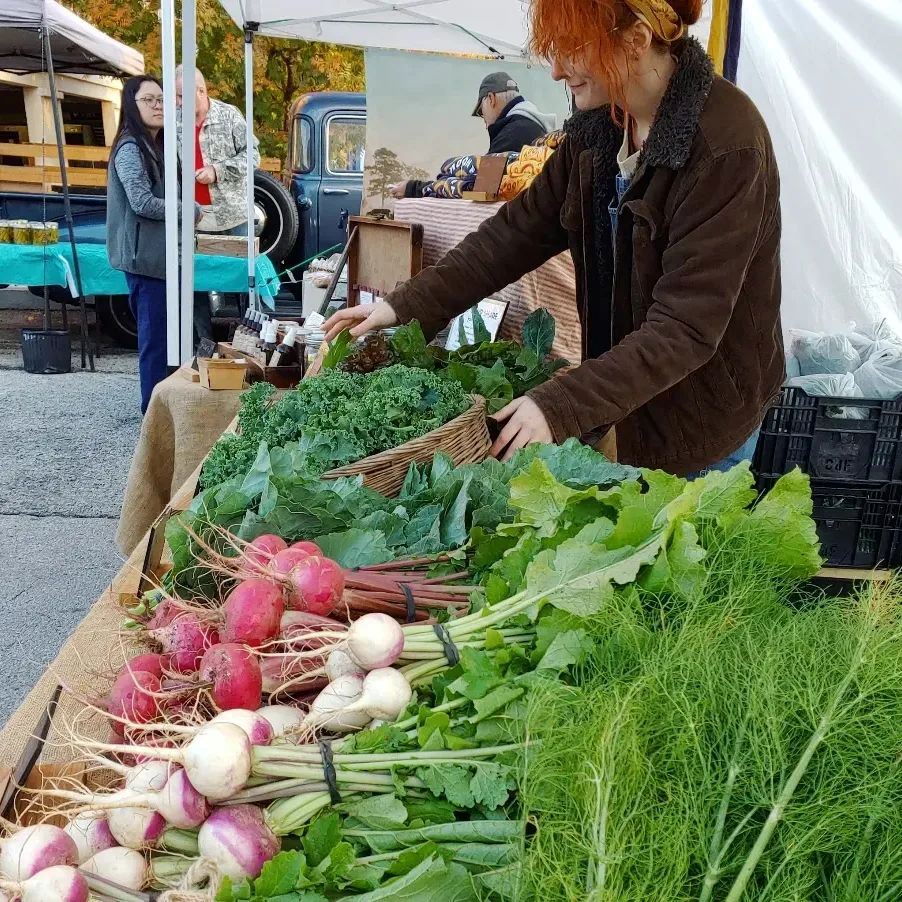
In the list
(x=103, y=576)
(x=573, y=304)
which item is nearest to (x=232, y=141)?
(x=103, y=576)

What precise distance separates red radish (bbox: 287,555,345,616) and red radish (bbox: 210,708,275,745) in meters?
0.23

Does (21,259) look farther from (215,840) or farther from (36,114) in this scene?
(215,840)

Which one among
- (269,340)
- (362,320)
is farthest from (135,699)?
(269,340)

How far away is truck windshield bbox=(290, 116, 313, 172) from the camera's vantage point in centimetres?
1031

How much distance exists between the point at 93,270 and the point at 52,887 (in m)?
8.53

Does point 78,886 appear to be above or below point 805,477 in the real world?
below

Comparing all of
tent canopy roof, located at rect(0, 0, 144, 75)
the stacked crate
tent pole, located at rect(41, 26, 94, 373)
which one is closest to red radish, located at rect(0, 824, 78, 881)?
the stacked crate

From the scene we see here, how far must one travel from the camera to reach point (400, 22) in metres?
7.63

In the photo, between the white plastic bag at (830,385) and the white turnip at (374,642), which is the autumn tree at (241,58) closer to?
the white plastic bag at (830,385)

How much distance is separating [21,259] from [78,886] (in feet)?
27.5

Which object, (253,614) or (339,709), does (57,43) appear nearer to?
(253,614)

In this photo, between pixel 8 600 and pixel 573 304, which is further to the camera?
pixel 8 600

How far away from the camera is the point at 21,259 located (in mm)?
8188

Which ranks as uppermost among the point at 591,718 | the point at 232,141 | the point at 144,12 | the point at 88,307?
the point at 144,12
